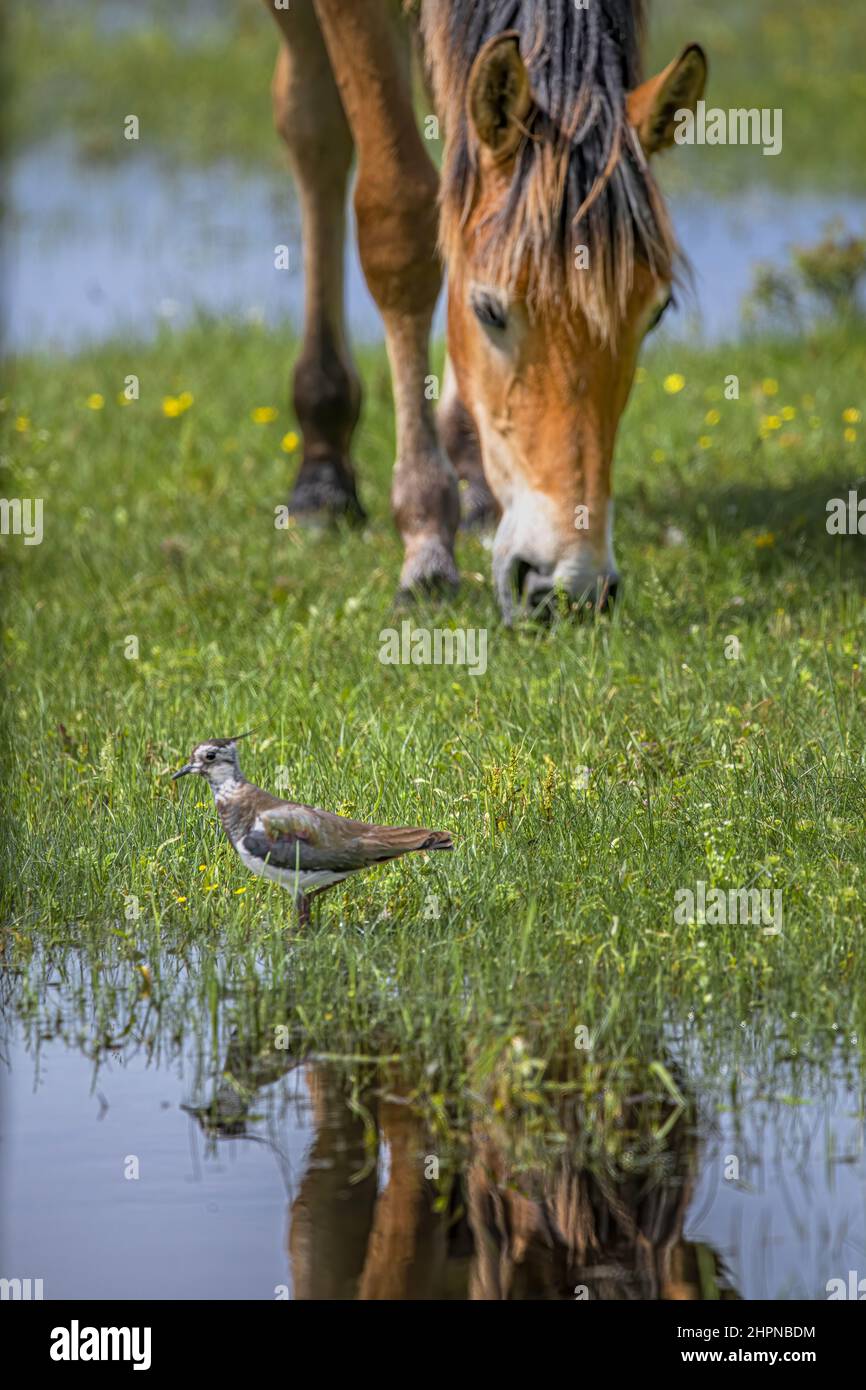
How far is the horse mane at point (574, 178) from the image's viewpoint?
5809 mm

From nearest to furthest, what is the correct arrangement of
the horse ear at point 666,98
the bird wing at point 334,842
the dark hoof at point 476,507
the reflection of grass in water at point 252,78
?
the bird wing at point 334,842 < the horse ear at point 666,98 < the dark hoof at point 476,507 < the reflection of grass in water at point 252,78

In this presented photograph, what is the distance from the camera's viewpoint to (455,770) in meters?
5.18

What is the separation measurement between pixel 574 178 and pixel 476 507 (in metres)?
2.55

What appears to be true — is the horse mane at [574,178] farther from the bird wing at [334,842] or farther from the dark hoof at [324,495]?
the dark hoof at [324,495]

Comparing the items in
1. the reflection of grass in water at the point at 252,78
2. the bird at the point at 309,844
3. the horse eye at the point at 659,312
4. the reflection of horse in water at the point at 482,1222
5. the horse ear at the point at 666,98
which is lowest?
the reflection of horse in water at the point at 482,1222

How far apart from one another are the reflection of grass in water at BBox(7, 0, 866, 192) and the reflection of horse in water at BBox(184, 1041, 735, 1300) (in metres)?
14.1

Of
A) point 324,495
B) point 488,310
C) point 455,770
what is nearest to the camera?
point 455,770

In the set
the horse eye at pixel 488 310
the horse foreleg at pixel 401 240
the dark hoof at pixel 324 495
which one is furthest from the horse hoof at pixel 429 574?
the dark hoof at pixel 324 495

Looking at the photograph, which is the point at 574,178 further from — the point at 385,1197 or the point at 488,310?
the point at 385,1197

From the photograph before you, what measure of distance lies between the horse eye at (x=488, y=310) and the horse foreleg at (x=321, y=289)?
2.38 m

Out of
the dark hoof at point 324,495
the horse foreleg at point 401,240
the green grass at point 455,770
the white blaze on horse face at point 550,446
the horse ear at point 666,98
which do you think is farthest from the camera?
the dark hoof at point 324,495

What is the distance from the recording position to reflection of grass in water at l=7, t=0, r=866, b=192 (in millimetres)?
17609

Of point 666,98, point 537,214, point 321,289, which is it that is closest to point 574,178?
point 537,214
